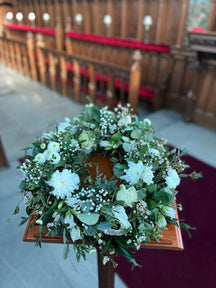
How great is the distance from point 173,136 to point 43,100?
2955 millimetres

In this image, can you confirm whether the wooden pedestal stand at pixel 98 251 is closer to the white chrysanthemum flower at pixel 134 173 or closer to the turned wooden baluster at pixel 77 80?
the white chrysanthemum flower at pixel 134 173

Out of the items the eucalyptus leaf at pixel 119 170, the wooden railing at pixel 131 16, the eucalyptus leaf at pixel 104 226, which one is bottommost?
the eucalyptus leaf at pixel 104 226

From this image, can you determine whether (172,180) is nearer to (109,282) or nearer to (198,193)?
(109,282)

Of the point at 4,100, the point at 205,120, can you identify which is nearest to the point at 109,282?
the point at 205,120

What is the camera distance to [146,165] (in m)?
1.02

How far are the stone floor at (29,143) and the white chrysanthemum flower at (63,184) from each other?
28 cm

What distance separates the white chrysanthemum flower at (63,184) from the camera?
920 mm

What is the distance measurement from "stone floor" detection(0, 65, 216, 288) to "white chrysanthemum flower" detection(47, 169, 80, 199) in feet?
0.91

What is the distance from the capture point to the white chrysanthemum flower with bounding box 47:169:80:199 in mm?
920

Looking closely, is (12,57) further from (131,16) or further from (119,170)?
(119,170)

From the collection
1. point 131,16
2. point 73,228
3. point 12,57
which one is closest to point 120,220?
point 73,228

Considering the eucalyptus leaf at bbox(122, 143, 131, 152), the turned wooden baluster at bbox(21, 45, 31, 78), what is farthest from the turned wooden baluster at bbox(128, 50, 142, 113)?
the turned wooden baluster at bbox(21, 45, 31, 78)

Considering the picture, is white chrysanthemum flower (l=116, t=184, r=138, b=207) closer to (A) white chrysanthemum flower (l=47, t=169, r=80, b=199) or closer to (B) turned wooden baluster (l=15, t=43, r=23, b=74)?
(A) white chrysanthemum flower (l=47, t=169, r=80, b=199)

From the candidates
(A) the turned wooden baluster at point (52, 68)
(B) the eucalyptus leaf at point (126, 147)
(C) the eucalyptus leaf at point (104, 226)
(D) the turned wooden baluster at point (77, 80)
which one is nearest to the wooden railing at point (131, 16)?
(A) the turned wooden baluster at point (52, 68)
